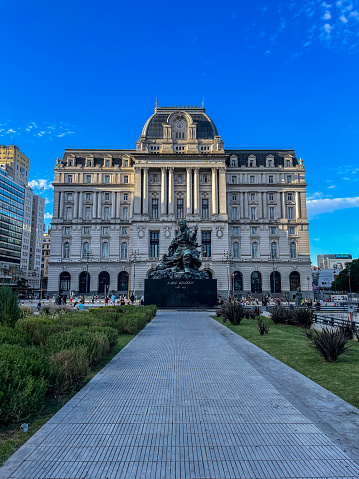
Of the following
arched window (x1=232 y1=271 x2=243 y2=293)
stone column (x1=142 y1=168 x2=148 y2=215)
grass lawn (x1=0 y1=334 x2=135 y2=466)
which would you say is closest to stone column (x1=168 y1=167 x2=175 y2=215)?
stone column (x1=142 y1=168 x2=148 y2=215)

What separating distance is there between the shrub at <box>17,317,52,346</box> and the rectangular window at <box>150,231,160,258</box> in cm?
5276

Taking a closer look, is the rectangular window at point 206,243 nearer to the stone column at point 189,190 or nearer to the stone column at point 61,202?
the stone column at point 189,190

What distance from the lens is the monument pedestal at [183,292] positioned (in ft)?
113

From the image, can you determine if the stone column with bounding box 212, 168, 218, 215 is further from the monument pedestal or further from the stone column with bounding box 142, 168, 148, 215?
the monument pedestal

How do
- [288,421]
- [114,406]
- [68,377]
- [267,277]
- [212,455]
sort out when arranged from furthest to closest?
[267,277] < [68,377] < [114,406] < [288,421] < [212,455]

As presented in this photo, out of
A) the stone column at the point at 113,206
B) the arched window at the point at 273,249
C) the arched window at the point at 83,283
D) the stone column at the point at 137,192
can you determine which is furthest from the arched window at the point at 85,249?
the arched window at the point at 273,249

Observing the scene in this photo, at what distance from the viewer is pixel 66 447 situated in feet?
16.8

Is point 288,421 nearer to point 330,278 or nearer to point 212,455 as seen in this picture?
point 212,455

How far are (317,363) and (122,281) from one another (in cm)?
6021

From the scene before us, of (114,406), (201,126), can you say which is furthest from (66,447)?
(201,126)

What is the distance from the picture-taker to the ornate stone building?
222ft

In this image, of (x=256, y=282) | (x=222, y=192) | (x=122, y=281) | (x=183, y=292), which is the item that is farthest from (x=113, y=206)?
(x=183, y=292)

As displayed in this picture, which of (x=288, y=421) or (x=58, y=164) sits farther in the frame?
(x=58, y=164)

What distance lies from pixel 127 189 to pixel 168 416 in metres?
68.3
